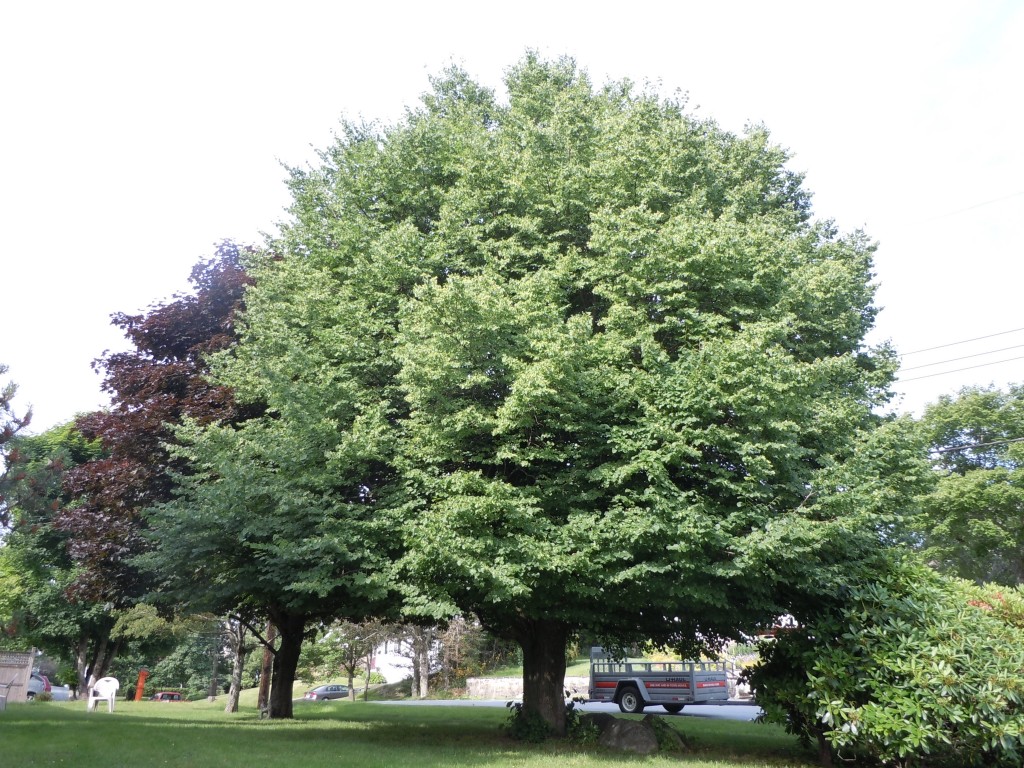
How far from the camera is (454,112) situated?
709 inches

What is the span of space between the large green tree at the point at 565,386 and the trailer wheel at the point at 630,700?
29.6ft

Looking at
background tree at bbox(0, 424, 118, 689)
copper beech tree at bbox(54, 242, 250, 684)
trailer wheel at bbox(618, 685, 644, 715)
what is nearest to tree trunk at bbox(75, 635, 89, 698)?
background tree at bbox(0, 424, 118, 689)

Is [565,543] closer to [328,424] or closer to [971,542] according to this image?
[328,424]

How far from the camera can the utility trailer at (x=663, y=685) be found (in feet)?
71.2

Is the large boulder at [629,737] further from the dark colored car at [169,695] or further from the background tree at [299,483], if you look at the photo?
the dark colored car at [169,695]

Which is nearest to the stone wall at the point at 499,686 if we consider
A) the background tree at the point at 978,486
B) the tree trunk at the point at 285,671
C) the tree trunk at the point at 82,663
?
the tree trunk at the point at 285,671

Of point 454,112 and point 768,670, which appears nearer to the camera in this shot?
point 768,670

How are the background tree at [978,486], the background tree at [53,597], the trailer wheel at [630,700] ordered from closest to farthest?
the trailer wheel at [630,700] < the background tree at [978,486] < the background tree at [53,597]

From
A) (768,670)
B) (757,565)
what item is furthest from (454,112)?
(768,670)

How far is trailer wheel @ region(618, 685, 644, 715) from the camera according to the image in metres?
22.2

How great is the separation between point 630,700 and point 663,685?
131cm

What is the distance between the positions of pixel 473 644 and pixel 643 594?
28485mm

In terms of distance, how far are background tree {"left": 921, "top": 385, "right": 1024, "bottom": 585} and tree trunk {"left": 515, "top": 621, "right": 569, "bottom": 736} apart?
2201 cm

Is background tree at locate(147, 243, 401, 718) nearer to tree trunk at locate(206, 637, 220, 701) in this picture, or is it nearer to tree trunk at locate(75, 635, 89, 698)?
tree trunk at locate(75, 635, 89, 698)
